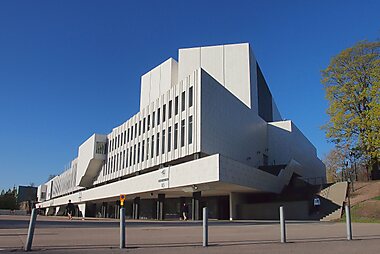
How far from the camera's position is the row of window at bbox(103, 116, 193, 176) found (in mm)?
43562

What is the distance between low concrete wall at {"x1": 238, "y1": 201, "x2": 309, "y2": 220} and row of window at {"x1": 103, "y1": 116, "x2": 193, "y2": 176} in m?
10.2

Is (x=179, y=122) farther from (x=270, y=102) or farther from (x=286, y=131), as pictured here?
(x=270, y=102)

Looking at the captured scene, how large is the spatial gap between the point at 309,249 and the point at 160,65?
6002 cm

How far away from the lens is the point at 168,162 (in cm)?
4588

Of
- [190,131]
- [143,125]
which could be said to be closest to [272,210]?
[190,131]

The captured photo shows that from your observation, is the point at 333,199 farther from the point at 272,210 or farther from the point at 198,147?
the point at 198,147

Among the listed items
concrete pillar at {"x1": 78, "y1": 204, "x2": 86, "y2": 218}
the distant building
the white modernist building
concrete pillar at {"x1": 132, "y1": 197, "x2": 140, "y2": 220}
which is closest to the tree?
the white modernist building

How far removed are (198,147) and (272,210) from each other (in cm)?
1067

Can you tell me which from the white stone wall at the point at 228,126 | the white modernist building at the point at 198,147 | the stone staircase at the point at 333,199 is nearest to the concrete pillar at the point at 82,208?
the white modernist building at the point at 198,147

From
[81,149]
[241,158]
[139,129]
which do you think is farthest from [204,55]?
[81,149]

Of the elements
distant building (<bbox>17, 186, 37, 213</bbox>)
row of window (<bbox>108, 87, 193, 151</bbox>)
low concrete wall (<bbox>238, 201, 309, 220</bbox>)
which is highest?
row of window (<bbox>108, 87, 193, 151</bbox>)

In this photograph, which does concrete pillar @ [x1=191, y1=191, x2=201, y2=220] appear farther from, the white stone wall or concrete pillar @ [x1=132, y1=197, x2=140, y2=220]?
concrete pillar @ [x1=132, y1=197, x2=140, y2=220]

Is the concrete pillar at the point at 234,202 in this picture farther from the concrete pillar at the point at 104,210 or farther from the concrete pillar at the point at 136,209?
the concrete pillar at the point at 104,210

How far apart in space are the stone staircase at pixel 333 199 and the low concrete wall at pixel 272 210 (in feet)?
6.57
